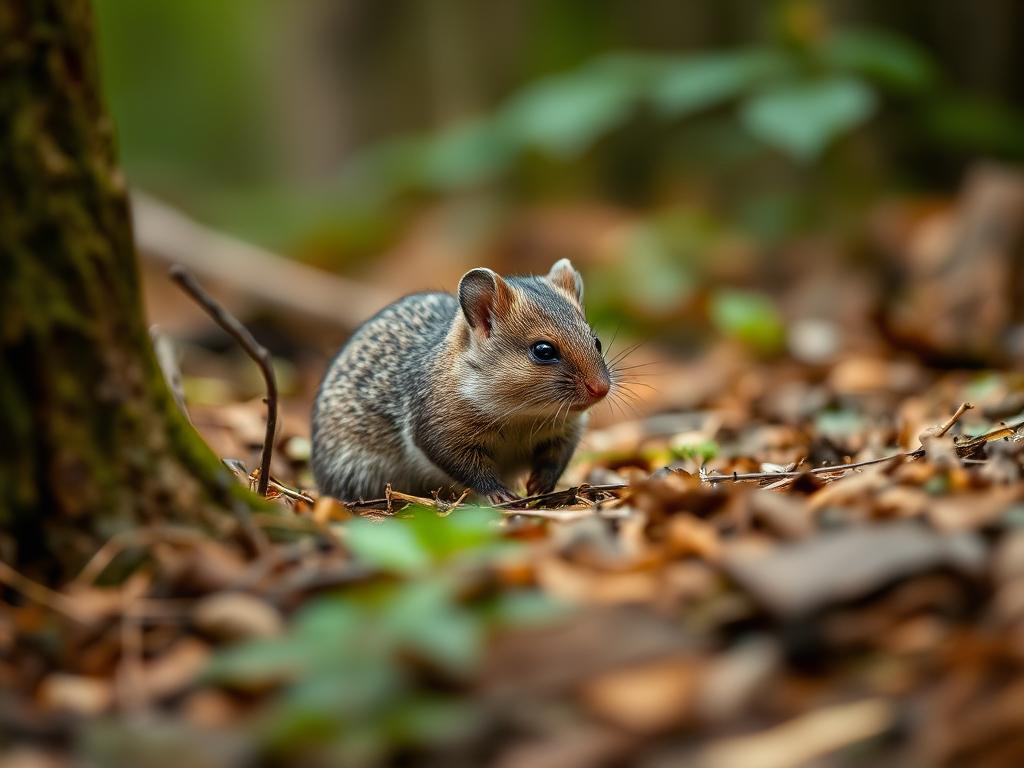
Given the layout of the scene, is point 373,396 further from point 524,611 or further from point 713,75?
point 713,75

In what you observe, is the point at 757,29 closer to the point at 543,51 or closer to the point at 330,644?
the point at 543,51

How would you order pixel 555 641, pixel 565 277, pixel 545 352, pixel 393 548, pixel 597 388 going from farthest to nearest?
pixel 565 277, pixel 545 352, pixel 597 388, pixel 393 548, pixel 555 641

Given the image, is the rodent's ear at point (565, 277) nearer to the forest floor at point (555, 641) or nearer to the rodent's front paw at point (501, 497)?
the rodent's front paw at point (501, 497)

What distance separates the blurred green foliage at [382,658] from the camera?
2.25 metres

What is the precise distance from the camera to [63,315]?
3057mm

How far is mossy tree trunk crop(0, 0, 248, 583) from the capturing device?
2975mm

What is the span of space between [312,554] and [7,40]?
5.40 ft

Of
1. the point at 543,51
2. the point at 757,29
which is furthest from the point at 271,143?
the point at 757,29

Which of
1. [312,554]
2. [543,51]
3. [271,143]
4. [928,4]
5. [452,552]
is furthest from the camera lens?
[271,143]

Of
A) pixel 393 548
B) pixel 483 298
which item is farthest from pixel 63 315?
pixel 483 298

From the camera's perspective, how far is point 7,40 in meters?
2.91

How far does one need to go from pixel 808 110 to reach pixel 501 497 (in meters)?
4.68

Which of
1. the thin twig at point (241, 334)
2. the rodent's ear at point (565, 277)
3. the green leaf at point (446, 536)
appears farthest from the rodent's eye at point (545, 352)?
the green leaf at point (446, 536)

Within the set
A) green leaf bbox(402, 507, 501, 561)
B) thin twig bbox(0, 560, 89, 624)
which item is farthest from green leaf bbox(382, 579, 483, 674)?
thin twig bbox(0, 560, 89, 624)
